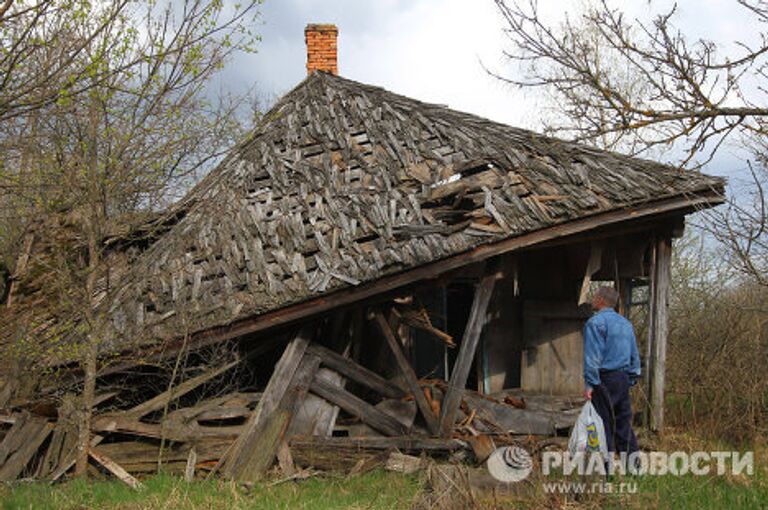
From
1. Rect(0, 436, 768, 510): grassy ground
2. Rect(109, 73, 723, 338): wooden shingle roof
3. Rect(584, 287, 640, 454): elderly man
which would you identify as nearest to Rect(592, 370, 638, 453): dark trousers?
Rect(584, 287, 640, 454): elderly man

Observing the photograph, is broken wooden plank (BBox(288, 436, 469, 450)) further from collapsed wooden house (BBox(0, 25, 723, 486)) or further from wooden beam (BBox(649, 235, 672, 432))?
wooden beam (BBox(649, 235, 672, 432))

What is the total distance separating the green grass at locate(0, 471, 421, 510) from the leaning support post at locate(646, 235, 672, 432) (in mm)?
3506

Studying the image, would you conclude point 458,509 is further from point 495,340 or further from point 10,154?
point 10,154

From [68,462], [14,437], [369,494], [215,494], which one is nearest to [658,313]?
[369,494]

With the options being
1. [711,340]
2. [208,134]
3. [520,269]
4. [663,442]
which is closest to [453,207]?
[520,269]

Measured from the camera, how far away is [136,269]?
8242mm

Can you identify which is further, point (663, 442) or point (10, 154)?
point (10, 154)

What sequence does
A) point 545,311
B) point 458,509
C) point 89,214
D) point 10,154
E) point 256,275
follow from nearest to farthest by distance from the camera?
point 458,509, point 89,214, point 256,275, point 10,154, point 545,311

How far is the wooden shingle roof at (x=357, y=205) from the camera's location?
756cm

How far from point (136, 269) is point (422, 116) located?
426 centimetres
